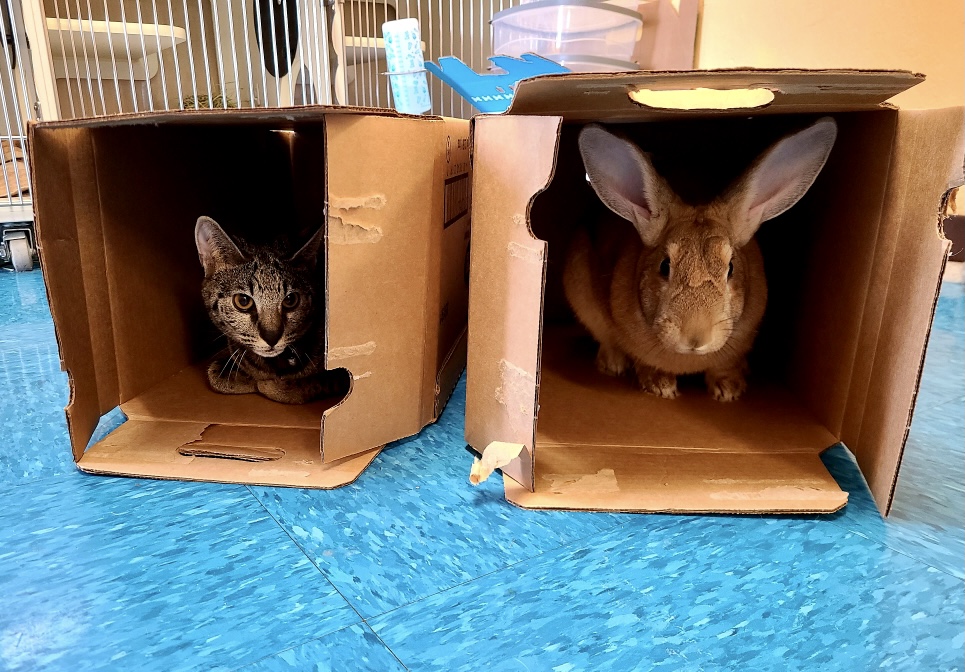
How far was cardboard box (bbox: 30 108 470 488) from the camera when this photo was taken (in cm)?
108

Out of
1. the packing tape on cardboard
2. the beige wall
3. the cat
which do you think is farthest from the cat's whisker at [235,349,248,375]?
the beige wall

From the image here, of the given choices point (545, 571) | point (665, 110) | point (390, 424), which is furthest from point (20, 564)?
point (665, 110)

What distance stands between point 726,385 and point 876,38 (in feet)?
4.99

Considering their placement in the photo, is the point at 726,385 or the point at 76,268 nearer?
the point at 76,268

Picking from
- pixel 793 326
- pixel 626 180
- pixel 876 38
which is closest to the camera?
pixel 626 180

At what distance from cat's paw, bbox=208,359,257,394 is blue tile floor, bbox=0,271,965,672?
1.24 feet

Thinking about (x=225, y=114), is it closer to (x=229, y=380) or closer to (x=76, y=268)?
(x=76, y=268)

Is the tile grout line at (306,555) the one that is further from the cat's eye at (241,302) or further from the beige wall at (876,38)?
the beige wall at (876,38)

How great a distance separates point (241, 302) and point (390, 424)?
0.48m

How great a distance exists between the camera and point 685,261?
4.21 ft

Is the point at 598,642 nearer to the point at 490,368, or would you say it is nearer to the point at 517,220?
the point at 490,368

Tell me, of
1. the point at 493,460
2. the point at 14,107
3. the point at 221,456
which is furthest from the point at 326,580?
the point at 14,107

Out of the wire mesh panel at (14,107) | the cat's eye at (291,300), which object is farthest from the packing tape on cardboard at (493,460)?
the wire mesh panel at (14,107)

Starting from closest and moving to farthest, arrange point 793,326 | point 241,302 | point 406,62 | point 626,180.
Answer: point 626,180, point 241,302, point 793,326, point 406,62
